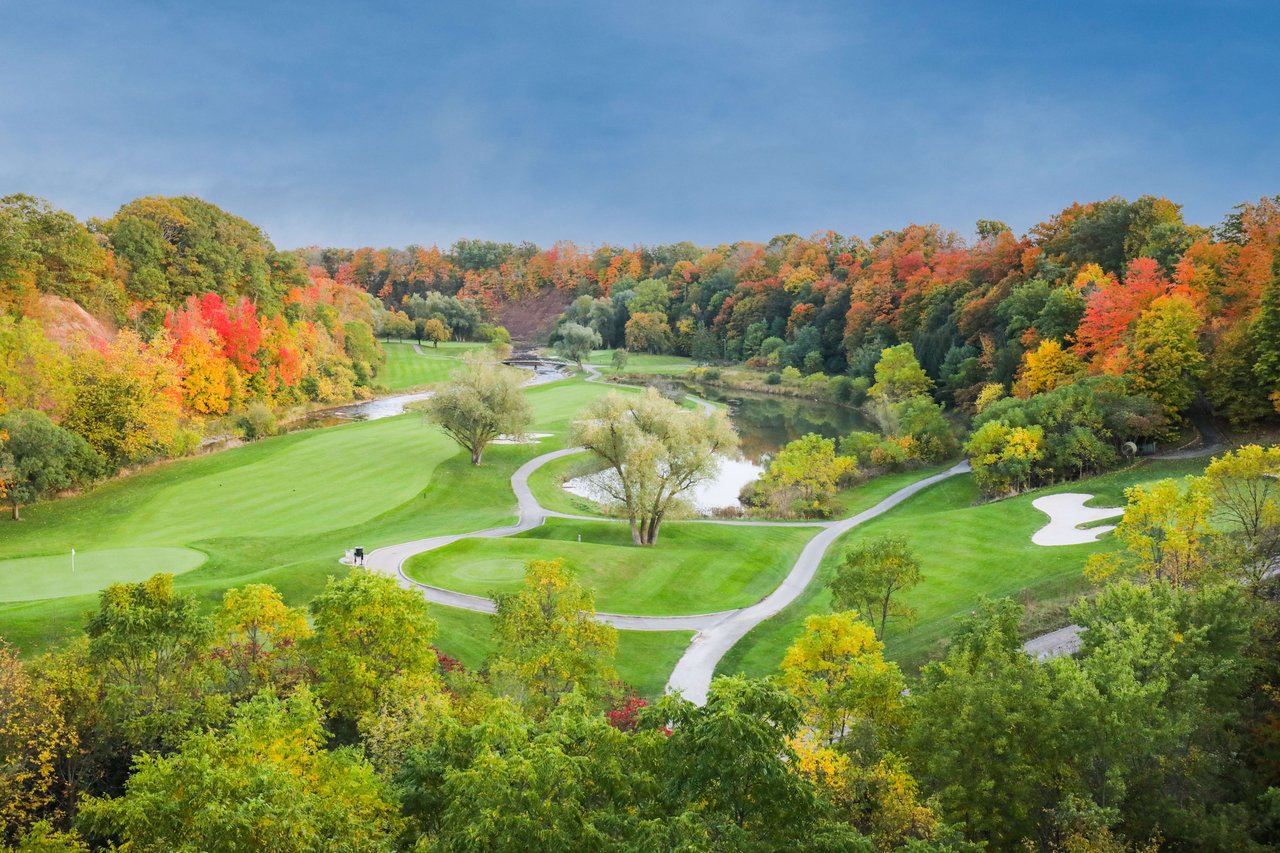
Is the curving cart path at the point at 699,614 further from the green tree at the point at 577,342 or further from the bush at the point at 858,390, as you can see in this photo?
the green tree at the point at 577,342

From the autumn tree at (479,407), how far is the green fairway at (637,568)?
43.5 feet

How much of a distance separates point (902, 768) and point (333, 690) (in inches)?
474

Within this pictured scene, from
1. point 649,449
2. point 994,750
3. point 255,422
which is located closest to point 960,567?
point 649,449

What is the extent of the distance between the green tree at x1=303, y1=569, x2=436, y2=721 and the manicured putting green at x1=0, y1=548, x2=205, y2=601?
12723 millimetres

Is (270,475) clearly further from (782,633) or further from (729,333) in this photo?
(729,333)

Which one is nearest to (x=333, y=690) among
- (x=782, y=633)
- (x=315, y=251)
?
(x=782, y=633)

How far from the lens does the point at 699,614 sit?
29781 mm

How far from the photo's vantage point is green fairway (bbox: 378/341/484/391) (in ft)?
311

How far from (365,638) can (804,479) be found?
115ft

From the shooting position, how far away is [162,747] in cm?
1611

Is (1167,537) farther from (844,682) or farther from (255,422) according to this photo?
(255,422)

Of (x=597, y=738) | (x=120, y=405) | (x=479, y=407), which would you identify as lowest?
(x=597, y=738)

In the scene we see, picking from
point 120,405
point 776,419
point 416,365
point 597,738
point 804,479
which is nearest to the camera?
point 597,738

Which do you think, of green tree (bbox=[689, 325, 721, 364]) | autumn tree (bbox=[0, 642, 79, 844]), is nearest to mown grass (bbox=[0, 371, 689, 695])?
autumn tree (bbox=[0, 642, 79, 844])
